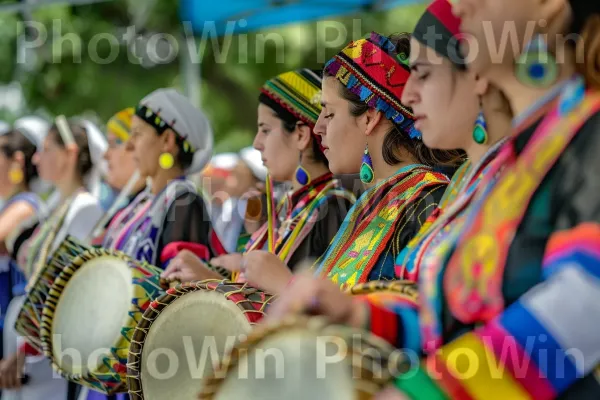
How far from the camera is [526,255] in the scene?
149cm

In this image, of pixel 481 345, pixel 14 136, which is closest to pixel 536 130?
pixel 481 345

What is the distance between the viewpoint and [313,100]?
349cm

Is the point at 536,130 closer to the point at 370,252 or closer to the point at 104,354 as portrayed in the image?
the point at 370,252

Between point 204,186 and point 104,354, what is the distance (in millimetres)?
3633

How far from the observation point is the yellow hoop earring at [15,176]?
5.90m

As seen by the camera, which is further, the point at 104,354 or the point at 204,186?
the point at 204,186

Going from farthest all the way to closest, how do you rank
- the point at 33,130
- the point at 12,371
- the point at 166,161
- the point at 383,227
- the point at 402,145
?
the point at 33,130, the point at 12,371, the point at 166,161, the point at 402,145, the point at 383,227

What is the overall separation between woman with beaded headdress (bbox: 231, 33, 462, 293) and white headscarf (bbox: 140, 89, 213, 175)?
5.34 ft

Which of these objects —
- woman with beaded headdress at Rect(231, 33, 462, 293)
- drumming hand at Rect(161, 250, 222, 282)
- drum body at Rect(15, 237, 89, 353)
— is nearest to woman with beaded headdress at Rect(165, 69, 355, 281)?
drumming hand at Rect(161, 250, 222, 282)

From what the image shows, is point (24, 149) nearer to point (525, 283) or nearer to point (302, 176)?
point (302, 176)

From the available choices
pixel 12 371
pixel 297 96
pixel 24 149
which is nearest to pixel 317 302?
pixel 297 96

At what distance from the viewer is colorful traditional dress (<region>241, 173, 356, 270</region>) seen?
3.17m

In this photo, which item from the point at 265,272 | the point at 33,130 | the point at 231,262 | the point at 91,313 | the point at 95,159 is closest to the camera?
the point at 265,272

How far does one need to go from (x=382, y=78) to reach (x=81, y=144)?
316cm
